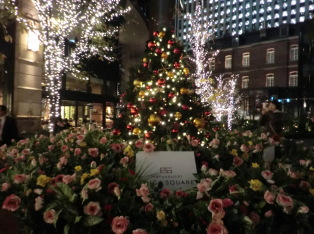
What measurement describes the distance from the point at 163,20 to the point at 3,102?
755cm

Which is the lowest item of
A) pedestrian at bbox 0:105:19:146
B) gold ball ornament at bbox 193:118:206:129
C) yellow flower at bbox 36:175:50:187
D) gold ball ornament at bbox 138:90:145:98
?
yellow flower at bbox 36:175:50:187

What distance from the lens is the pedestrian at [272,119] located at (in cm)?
649

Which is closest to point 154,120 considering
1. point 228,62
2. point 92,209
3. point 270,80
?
point 92,209

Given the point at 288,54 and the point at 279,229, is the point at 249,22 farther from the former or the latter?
the point at 279,229

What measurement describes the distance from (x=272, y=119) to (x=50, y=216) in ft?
17.5

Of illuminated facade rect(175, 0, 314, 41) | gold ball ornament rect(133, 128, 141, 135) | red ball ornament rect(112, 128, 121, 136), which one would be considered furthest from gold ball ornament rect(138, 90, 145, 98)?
illuminated facade rect(175, 0, 314, 41)

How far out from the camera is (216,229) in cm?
188

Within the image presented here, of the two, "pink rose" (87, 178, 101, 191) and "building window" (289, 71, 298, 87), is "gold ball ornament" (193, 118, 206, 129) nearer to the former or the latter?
"pink rose" (87, 178, 101, 191)

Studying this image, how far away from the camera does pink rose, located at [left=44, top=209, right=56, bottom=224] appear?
1985mm

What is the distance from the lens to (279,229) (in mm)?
2164

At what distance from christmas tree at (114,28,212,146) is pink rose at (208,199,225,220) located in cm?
304

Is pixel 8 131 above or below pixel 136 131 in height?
below

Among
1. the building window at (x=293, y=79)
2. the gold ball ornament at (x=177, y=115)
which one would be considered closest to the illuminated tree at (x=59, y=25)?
the gold ball ornament at (x=177, y=115)

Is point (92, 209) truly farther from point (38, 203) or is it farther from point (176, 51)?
point (176, 51)
